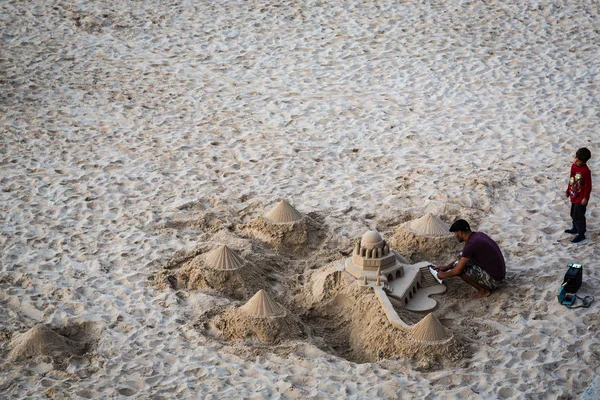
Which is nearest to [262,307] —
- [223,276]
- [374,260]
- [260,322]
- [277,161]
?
[260,322]

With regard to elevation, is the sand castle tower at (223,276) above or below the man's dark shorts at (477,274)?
below

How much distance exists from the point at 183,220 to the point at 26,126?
12.2 feet

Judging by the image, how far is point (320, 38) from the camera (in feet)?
44.6

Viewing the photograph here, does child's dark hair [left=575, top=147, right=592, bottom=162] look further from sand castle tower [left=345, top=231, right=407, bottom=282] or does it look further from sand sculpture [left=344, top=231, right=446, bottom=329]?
sand castle tower [left=345, top=231, right=407, bottom=282]

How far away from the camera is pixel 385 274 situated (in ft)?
23.5

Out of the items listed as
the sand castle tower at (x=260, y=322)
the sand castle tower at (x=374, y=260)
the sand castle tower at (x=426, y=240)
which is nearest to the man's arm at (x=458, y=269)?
the sand castle tower at (x=374, y=260)

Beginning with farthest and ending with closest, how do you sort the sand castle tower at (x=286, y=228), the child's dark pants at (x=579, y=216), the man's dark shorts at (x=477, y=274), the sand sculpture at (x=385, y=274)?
the sand castle tower at (x=286, y=228) → the child's dark pants at (x=579, y=216) → the man's dark shorts at (x=477, y=274) → the sand sculpture at (x=385, y=274)

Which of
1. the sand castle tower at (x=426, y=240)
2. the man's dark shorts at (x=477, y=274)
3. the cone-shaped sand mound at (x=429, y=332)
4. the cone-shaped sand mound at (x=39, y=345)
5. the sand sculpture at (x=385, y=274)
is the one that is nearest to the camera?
the cone-shaped sand mound at (x=39, y=345)

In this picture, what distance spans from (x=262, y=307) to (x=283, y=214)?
181 cm

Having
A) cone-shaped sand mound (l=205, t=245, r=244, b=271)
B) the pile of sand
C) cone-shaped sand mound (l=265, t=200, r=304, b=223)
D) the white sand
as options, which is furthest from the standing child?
cone-shaped sand mound (l=205, t=245, r=244, b=271)

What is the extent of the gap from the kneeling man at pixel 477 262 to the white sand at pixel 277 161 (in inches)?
8.8

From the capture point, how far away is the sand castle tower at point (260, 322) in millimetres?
6730

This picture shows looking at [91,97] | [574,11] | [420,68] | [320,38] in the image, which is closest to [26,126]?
[91,97]

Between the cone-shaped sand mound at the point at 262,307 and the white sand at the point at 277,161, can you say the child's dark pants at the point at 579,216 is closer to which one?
the white sand at the point at 277,161
